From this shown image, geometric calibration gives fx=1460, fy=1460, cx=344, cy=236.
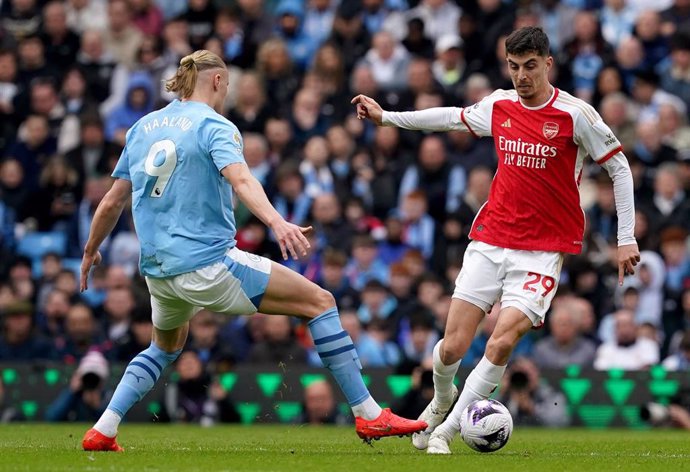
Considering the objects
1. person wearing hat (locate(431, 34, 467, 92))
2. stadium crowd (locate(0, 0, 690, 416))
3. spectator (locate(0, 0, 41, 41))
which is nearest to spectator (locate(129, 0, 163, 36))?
stadium crowd (locate(0, 0, 690, 416))

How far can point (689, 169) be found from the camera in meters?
17.9

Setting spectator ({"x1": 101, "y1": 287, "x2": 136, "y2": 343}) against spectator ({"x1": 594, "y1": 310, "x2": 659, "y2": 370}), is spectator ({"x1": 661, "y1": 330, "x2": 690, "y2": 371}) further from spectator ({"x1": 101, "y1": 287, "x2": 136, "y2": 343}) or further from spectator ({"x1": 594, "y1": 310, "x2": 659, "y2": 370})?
spectator ({"x1": 101, "y1": 287, "x2": 136, "y2": 343})

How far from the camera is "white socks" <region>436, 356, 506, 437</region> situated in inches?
407

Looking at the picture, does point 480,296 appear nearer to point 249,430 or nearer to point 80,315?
point 249,430

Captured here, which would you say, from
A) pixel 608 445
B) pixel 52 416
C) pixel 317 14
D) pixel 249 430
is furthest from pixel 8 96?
pixel 608 445

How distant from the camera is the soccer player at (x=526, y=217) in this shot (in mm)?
10320

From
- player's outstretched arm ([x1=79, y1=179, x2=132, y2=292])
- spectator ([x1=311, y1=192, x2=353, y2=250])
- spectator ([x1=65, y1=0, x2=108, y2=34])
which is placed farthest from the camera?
spectator ([x1=65, y1=0, x2=108, y2=34])

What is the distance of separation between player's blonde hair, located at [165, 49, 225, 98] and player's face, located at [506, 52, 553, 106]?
2.11 metres

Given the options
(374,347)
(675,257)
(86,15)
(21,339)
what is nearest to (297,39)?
(86,15)

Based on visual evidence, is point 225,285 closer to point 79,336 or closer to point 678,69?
point 79,336

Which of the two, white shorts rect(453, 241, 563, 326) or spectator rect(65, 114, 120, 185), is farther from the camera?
spectator rect(65, 114, 120, 185)

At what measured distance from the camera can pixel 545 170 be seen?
34.4 ft

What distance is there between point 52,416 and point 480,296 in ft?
23.9

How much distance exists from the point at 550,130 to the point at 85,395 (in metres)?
7.52
